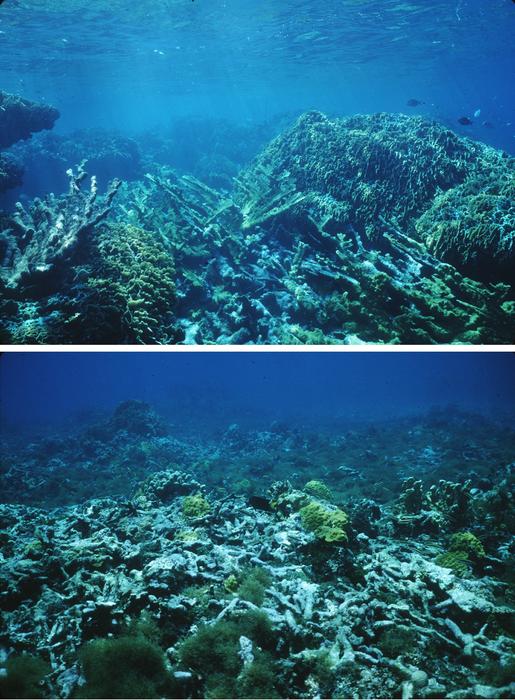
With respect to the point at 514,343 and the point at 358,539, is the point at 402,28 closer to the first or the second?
the point at 514,343

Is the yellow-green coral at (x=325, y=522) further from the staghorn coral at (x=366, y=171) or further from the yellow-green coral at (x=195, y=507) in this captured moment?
the staghorn coral at (x=366, y=171)

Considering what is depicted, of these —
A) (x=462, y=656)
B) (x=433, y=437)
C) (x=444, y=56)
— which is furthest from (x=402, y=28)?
(x=462, y=656)

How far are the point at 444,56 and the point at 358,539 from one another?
37.7 meters

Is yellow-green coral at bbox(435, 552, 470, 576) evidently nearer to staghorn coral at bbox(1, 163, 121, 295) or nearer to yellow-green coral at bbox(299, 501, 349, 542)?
Result: yellow-green coral at bbox(299, 501, 349, 542)

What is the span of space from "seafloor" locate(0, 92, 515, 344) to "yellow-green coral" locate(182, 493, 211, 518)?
323cm

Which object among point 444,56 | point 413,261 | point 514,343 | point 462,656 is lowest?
point 462,656

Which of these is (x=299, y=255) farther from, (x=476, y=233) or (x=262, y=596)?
(x=262, y=596)

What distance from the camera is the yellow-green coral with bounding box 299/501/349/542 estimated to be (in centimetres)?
508

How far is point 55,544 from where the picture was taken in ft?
16.7

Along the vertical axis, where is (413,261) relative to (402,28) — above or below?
below

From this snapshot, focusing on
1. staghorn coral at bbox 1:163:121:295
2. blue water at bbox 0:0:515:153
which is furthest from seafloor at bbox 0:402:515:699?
blue water at bbox 0:0:515:153

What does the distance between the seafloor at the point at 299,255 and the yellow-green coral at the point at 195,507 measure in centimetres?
323

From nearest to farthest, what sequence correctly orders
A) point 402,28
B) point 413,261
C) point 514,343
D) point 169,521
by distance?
point 514,343 < point 413,261 < point 169,521 < point 402,28

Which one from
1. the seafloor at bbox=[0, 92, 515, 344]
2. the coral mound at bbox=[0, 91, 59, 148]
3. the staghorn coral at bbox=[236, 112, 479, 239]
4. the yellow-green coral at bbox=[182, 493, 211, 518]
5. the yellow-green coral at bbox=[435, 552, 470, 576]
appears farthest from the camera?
the coral mound at bbox=[0, 91, 59, 148]
